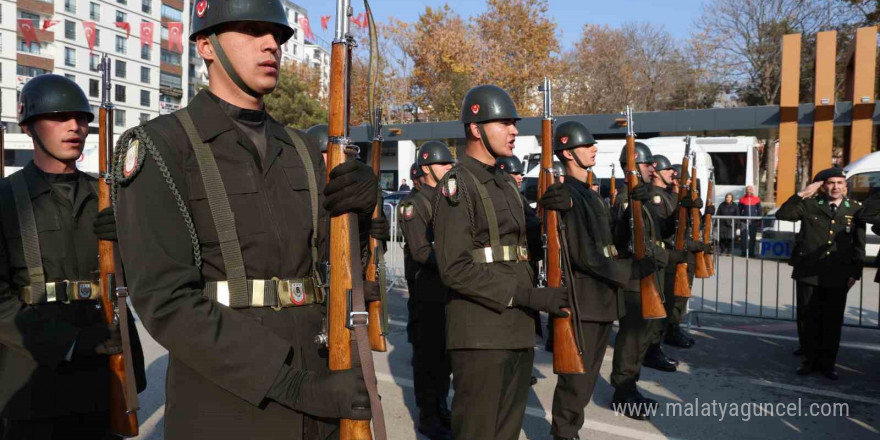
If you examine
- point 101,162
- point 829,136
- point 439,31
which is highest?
point 439,31

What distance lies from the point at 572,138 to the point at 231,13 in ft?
12.4

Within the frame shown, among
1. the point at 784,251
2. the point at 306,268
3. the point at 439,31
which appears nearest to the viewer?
the point at 306,268

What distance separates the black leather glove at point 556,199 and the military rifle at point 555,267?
0.05 meters

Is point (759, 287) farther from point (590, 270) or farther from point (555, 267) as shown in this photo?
point (555, 267)

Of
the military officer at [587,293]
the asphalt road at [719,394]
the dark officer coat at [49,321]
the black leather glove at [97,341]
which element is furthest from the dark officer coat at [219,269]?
the asphalt road at [719,394]

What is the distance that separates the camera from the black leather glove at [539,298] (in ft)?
11.5

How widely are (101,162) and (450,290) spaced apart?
2068 millimetres

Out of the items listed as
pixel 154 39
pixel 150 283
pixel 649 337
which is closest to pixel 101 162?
pixel 150 283

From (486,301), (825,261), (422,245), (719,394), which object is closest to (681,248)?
(825,261)

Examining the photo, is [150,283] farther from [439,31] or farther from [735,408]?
[439,31]

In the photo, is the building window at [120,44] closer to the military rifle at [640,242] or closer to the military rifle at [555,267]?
→ the military rifle at [640,242]

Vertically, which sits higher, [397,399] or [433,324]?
[433,324]

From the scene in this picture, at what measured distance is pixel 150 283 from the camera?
5.57ft

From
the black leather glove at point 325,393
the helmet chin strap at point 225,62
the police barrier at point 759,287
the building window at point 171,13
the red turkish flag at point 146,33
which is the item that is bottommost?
the police barrier at point 759,287
